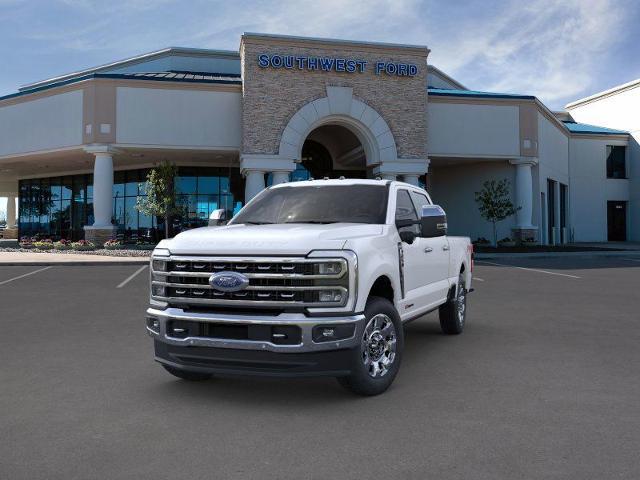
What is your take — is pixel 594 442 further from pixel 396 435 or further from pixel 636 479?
pixel 396 435

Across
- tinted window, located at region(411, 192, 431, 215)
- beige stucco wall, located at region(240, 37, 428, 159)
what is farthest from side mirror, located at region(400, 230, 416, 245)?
beige stucco wall, located at region(240, 37, 428, 159)

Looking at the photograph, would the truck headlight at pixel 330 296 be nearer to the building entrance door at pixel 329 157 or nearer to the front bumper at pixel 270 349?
the front bumper at pixel 270 349

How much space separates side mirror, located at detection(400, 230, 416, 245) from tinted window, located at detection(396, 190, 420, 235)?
0.27ft

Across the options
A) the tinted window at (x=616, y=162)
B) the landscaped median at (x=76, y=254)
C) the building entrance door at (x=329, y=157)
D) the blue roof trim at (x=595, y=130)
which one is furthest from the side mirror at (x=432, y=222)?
the tinted window at (x=616, y=162)

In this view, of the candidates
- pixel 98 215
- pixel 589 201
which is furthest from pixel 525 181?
pixel 98 215

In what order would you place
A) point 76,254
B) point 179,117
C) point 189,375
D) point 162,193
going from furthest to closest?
point 162,193 < point 179,117 < point 76,254 < point 189,375

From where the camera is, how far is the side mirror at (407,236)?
20.0 ft

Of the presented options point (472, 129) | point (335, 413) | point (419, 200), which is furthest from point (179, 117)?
point (335, 413)

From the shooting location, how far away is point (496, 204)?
31.0m

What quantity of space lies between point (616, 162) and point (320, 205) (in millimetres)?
43264

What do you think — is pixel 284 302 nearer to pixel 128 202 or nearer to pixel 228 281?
pixel 228 281

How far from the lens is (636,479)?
139 inches

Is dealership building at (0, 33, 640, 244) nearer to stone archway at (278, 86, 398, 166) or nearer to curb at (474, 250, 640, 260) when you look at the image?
stone archway at (278, 86, 398, 166)

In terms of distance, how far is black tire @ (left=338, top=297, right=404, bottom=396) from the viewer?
5082 mm
